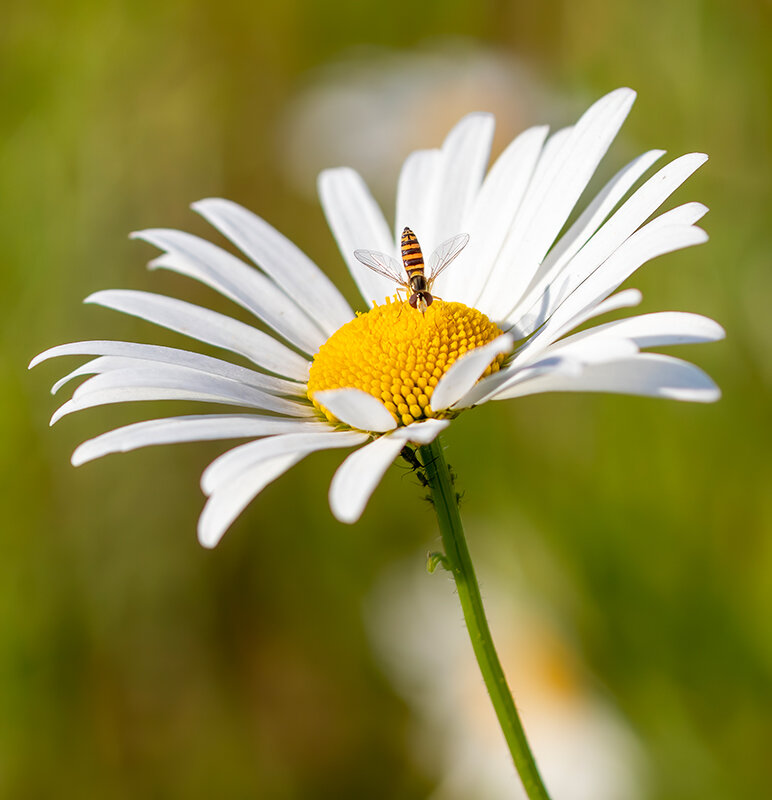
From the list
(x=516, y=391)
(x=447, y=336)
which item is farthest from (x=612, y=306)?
(x=447, y=336)

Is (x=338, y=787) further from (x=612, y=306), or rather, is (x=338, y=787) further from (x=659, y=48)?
(x=659, y=48)

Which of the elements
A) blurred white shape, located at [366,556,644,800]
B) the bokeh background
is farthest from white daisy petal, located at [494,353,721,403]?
blurred white shape, located at [366,556,644,800]

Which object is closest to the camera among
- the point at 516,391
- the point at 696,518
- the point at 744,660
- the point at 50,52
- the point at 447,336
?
the point at 516,391

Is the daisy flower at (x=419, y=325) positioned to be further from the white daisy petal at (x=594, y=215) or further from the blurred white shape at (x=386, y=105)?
the blurred white shape at (x=386, y=105)

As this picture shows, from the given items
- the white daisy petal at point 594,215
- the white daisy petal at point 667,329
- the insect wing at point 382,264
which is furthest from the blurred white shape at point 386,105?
the white daisy petal at point 667,329

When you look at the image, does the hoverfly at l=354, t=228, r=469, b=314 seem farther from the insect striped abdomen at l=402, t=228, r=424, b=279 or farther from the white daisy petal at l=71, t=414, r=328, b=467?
the white daisy petal at l=71, t=414, r=328, b=467
